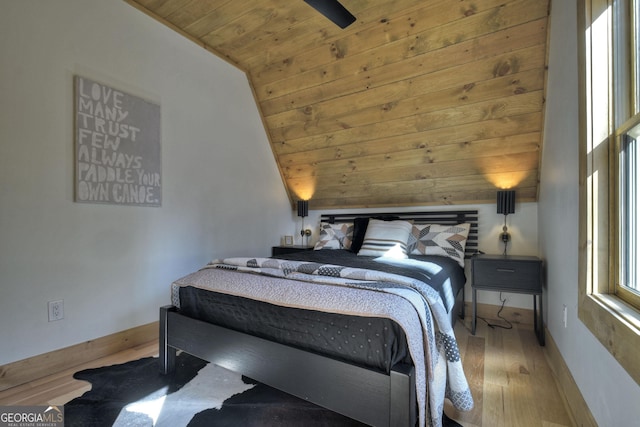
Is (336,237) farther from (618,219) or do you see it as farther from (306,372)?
(618,219)

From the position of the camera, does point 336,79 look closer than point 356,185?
Yes

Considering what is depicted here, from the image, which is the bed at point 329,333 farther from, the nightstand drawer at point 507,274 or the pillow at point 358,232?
the pillow at point 358,232

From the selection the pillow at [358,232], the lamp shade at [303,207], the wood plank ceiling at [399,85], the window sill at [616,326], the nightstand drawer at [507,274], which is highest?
the wood plank ceiling at [399,85]

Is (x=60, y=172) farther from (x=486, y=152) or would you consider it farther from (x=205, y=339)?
(x=486, y=152)

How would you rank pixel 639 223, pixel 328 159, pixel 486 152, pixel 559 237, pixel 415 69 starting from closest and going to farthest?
pixel 639 223 < pixel 559 237 < pixel 415 69 < pixel 486 152 < pixel 328 159

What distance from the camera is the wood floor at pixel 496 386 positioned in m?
1.45

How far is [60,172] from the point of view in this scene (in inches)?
76.1

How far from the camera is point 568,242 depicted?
1.58m

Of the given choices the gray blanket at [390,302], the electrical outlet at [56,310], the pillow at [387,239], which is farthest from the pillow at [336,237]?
the electrical outlet at [56,310]

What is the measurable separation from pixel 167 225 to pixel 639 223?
2792 mm

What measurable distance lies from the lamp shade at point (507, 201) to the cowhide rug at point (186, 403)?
2.23m

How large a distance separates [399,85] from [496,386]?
2.29 meters

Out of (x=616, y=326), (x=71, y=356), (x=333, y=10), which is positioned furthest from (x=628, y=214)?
(x=71, y=356)

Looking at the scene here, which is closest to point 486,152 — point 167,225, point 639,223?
point 639,223
